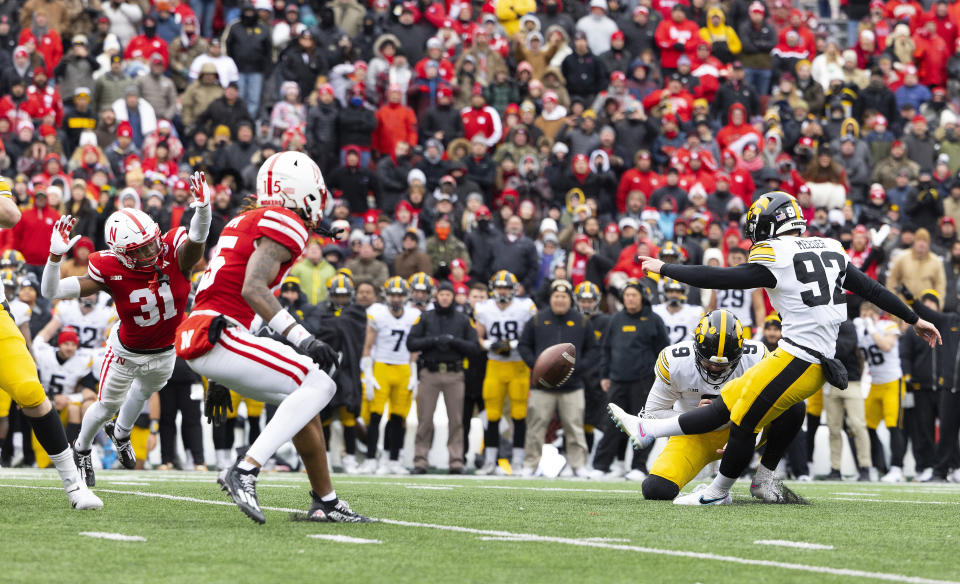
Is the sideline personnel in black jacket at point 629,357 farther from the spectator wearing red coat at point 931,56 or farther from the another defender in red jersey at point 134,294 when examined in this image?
the spectator wearing red coat at point 931,56

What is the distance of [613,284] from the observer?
14.3 m

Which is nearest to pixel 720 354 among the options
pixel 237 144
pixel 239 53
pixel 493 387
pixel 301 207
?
pixel 301 207

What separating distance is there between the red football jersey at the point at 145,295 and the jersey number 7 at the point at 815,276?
3212 millimetres

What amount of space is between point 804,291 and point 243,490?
10.0ft

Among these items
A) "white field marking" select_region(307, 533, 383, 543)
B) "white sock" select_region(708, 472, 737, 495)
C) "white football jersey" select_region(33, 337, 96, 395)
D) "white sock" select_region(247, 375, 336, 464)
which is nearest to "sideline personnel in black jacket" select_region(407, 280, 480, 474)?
"white football jersey" select_region(33, 337, 96, 395)

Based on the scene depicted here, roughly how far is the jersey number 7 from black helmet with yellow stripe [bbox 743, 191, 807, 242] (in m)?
0.18

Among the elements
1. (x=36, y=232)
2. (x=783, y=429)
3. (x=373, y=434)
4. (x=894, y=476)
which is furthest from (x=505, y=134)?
(x=783, y=429)

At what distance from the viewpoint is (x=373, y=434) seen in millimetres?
13336

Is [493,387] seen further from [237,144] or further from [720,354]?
[720,354]

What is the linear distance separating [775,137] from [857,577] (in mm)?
13309

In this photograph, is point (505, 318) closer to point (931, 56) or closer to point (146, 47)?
point (146, 47)

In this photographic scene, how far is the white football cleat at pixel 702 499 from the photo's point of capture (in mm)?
7406

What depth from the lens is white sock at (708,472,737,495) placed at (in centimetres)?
732

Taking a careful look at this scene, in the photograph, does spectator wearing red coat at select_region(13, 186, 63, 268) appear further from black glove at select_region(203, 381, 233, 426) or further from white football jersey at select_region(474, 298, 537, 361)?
black glove at select_region(203, 381, 233, 426)
